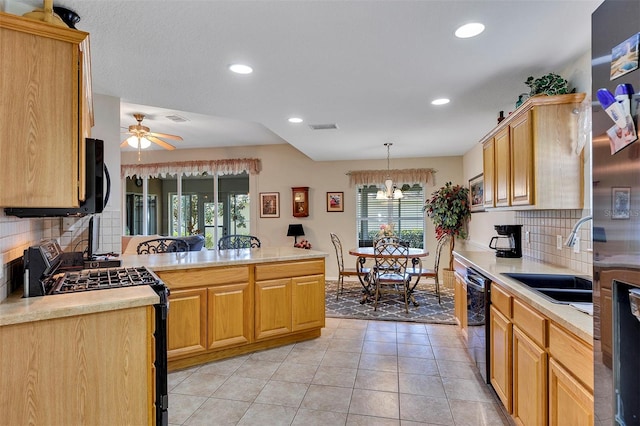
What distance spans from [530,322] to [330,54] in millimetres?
1958

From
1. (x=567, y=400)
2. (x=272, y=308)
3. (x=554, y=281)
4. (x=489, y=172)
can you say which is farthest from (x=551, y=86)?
(x=272, y=308)

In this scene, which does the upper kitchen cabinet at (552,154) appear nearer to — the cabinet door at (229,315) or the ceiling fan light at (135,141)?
the cabinet door at (229,315)

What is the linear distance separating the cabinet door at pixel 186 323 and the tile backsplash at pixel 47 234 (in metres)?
1.04

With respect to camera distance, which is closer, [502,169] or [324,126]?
[502,169]

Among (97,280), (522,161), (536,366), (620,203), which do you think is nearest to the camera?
(620,203)

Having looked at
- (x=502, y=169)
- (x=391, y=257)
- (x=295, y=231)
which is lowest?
(x=391, y=257)

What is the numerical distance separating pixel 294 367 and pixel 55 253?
75.5 inches

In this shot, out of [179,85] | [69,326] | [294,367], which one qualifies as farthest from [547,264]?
[179,85]

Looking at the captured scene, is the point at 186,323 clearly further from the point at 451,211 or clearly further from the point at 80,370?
the point at 451,211

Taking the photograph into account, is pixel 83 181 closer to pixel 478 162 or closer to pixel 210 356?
pixel 210 356

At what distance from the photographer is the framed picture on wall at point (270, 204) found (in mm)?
6793

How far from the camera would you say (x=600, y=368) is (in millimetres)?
971

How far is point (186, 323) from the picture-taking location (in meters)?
2.79

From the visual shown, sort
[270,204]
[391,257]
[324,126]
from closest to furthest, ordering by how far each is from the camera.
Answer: [324,126], [391,257], [270,204]
